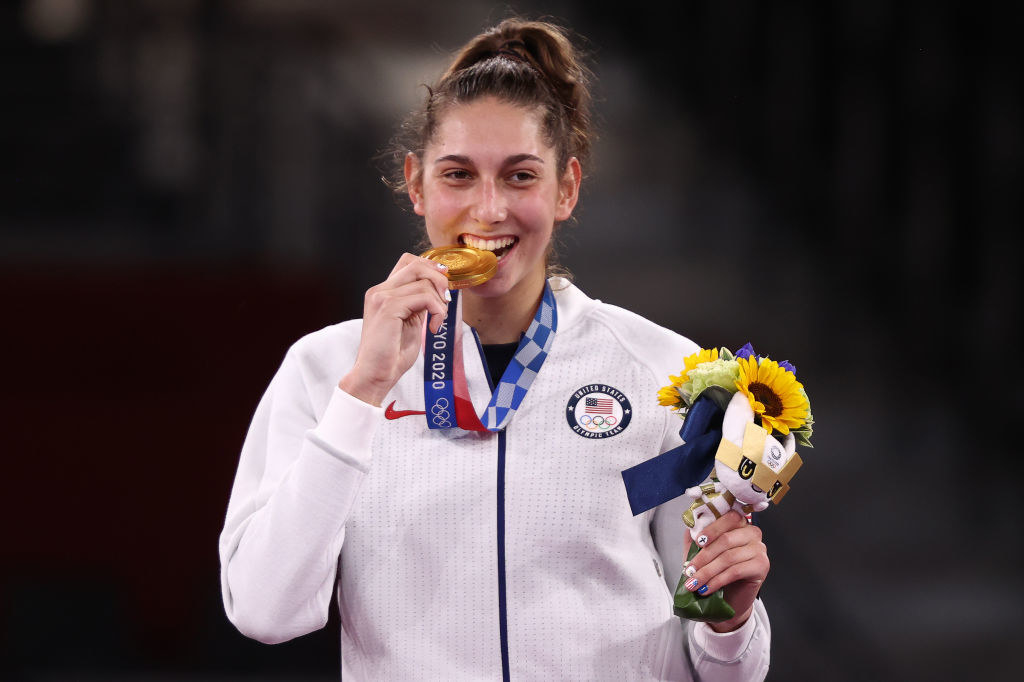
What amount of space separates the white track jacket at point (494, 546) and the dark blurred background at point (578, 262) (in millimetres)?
1505

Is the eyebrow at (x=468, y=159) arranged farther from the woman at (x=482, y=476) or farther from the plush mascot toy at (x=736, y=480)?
the plush mascot toy at (x=736, y=480)

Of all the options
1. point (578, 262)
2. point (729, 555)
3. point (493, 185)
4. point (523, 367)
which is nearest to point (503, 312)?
point (523, 367)

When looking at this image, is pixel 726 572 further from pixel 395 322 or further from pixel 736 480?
pixel 395 322

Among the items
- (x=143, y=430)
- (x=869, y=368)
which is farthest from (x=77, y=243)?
(x=869, y=368)

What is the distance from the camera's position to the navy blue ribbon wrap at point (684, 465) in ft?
4.61

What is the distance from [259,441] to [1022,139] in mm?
2866

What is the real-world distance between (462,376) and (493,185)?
0.99 ft

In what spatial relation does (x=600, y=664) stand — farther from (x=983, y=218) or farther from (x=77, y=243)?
(x=983, y=218)

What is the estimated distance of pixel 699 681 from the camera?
1625 mm

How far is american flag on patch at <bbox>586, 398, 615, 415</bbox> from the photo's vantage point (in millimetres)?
1657

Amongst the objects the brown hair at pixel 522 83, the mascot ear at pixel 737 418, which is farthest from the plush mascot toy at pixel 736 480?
the brown hair at pixel 522 83

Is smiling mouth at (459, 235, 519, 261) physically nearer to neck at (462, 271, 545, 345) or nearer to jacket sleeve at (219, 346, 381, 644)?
neck at (462, 271, 545, 345)

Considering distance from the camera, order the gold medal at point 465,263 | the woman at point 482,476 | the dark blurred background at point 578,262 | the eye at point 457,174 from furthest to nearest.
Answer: the dark blurred background at point 578,262 → the eye at point 457,174 → the gold medal at point 465,263 → the woman at point 482,476

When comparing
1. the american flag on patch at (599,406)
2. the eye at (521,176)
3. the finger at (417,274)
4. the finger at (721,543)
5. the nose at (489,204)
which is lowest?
A: the finger at (721,543)
